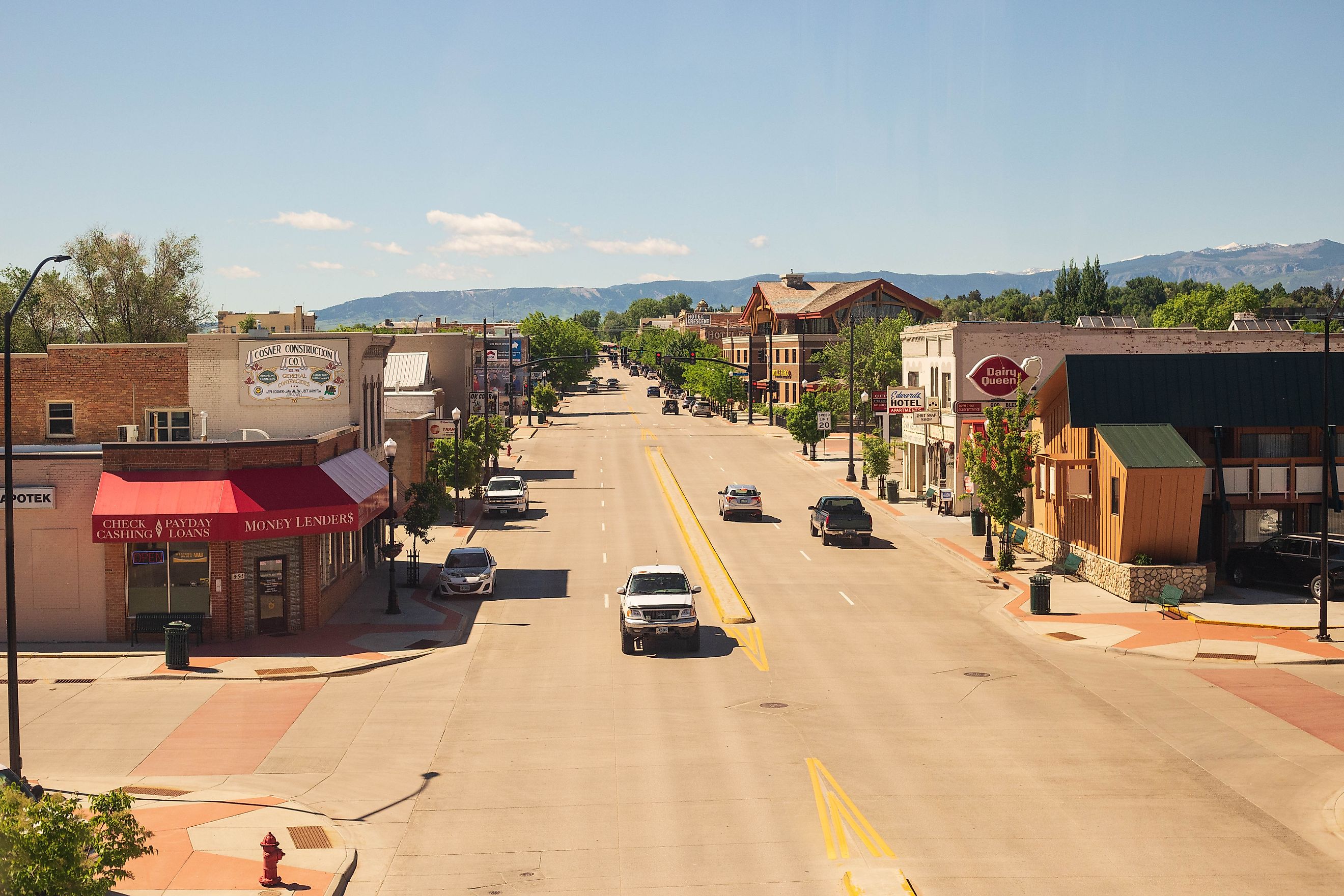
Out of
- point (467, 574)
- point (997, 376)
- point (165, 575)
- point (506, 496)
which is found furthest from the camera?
point (506, 496)

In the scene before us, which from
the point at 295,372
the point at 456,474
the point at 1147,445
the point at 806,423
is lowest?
the point at 456,474

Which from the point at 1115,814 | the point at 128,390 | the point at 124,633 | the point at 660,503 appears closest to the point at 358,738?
the point at 124,633

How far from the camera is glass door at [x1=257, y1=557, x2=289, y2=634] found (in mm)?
31250

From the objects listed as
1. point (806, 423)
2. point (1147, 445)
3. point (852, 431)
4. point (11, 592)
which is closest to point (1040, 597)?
point (1147, 445)

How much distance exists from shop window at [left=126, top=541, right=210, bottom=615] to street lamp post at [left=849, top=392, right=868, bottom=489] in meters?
41.1

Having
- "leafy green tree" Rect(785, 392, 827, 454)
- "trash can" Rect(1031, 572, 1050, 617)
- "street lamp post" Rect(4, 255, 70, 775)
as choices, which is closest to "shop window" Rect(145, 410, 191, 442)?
"street lamp post" Rect(4, 255, 70, 775)

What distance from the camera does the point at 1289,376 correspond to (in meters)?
38.9

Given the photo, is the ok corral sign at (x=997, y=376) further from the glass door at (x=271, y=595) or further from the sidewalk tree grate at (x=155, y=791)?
the sidewalk tree grate at (x=155, y=791)

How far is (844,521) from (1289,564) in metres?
16.3

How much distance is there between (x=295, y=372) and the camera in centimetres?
3566

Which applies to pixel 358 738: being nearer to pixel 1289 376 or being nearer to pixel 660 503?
pixel 1289 376

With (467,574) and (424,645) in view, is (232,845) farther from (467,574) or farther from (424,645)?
(467,574)

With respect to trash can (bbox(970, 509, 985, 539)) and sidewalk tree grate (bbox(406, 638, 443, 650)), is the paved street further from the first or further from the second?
trash can (bbox(970, 509, 985, 539))

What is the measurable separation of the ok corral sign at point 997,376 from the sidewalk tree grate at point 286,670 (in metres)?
30.7
